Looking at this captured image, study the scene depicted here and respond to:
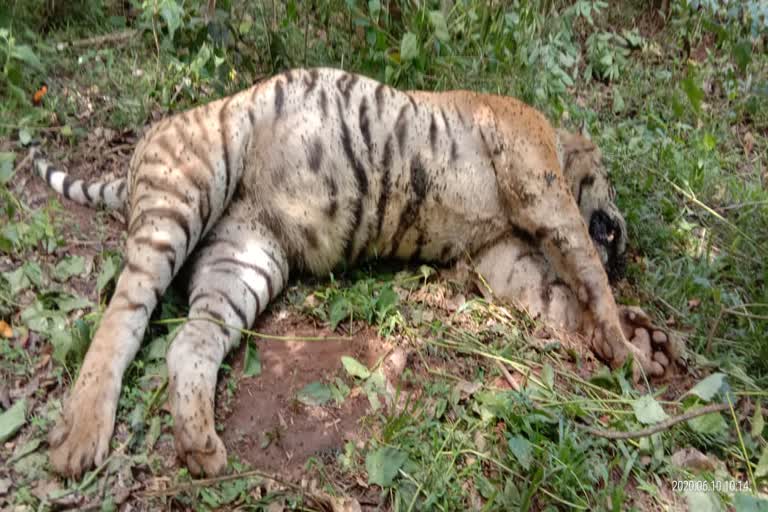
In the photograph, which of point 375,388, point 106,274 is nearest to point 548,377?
point 375,388

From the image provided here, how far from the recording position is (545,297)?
3229 millimetres

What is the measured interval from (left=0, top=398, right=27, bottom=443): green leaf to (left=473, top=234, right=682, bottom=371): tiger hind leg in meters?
1.99

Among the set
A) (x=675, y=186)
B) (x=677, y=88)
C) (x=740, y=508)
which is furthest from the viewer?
(x=677, y=88)

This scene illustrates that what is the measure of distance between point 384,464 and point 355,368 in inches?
19.4

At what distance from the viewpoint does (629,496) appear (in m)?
2.42

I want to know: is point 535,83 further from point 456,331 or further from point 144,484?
point 144,484

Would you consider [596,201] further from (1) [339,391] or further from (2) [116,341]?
(2) [116,341]

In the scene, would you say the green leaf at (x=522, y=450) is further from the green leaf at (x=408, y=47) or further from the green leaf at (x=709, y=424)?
the green leaf at (x=408, y=47)

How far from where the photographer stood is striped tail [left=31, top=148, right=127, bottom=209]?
3324 mm

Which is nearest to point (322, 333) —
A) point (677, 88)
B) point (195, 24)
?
point (195, 24)

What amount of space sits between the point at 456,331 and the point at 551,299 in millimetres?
507

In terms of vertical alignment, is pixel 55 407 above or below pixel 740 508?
below

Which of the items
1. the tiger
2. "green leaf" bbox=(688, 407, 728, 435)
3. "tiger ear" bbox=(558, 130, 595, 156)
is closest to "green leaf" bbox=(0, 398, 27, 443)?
the tiger

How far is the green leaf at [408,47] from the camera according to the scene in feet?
12.6
